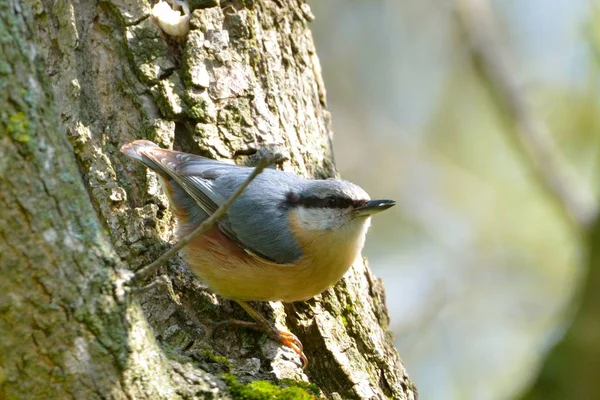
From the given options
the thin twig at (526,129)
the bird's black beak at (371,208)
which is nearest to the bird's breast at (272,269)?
the bird's black beak at (371,208)

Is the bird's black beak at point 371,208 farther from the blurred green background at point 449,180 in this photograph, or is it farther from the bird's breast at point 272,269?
the blurred green background at point 449,180

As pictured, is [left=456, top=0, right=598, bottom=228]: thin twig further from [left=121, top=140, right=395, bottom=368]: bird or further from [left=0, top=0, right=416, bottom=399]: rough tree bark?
[left=121, top=140, right=395, bottom=368]: bird

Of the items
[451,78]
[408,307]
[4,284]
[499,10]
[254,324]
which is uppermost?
[499,10]

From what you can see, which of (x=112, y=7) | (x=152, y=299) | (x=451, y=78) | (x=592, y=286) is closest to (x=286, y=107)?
(x=112, y=7)

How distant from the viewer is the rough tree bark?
1.96 metres

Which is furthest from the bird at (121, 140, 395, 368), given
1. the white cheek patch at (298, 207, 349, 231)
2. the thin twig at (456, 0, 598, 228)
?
the thin twig at (456, 0, 598, 228)

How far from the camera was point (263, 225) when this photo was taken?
385 cm

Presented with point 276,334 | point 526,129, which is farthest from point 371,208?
point 526,129

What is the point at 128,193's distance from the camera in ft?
11.8

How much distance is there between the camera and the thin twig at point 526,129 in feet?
19.6

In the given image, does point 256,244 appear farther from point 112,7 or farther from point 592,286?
point 592,286

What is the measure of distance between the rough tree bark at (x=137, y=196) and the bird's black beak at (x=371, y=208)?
0.98ft

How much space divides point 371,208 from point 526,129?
2.91m

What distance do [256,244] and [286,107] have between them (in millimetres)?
811
